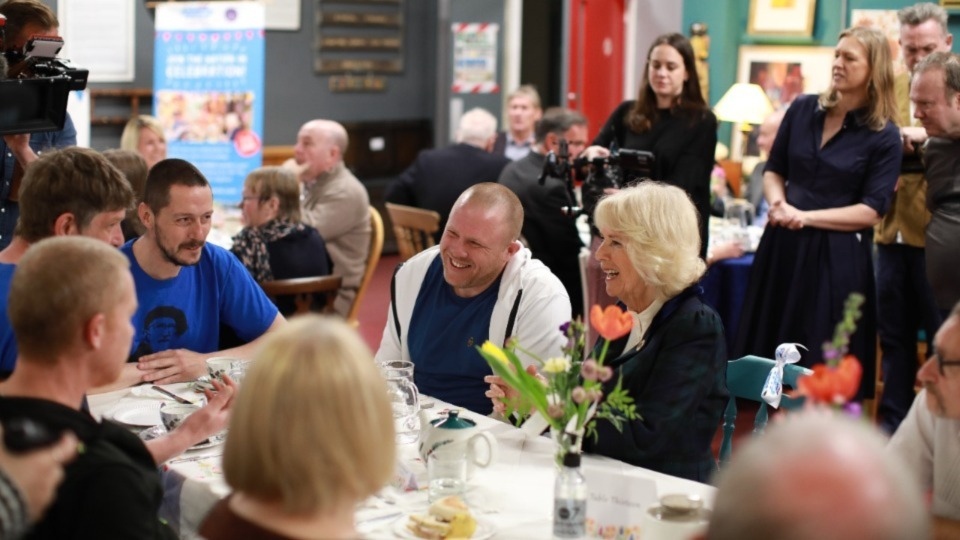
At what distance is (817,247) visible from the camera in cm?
474

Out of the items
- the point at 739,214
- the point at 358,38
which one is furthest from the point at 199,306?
the point at 358,38

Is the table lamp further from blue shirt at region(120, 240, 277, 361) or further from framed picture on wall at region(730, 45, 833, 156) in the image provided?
blue shirt at region(120, 240, 277, 361)

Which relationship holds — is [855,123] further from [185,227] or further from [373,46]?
[373,46]

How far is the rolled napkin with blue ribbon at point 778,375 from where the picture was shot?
8.68ft

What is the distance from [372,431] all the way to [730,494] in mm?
535

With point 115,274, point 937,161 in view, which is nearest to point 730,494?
point 115,274

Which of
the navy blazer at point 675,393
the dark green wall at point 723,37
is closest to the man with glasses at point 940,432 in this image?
the navy blazer at point 675,393

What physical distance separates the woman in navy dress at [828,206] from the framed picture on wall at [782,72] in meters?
3.38

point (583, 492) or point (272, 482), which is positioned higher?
point (272, 482)

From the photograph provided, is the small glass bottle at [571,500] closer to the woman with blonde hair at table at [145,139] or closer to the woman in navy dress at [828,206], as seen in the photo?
the woman in navy dress at [828,206]

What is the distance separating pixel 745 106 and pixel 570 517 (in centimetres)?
513

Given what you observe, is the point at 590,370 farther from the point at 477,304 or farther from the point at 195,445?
the point at 477,304

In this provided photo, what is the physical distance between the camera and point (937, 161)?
4543mm

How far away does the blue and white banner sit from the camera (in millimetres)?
7258
